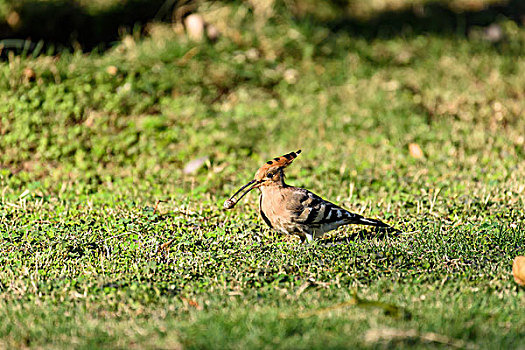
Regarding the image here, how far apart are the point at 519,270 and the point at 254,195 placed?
8.24 feet

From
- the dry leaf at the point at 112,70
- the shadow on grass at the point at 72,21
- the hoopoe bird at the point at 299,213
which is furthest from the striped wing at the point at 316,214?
the shadow on grass at the point at 72,21

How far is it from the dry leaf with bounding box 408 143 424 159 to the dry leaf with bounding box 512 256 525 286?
282 cm

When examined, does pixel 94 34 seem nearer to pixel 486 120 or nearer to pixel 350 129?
pixel 350 129

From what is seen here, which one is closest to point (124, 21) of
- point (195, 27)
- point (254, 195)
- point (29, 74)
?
point (195, 27)

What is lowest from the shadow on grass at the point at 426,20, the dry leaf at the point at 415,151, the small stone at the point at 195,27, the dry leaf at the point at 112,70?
the dry leaf at the point at 415,151

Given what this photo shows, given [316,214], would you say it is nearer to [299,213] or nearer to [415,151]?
[299,213]

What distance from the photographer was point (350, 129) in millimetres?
7309

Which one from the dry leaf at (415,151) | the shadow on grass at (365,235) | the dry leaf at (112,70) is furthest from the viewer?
the dry leaf at (112,70)

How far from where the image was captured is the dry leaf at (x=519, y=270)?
3.99 metres

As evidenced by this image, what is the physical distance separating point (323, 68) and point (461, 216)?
11.3 feet

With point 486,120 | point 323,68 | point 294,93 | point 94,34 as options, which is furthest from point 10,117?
point 486,120

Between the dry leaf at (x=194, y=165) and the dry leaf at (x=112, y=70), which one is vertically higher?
the dry leaf at (x=112, y=70)

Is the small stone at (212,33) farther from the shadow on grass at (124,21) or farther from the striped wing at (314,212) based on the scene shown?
the striped wing at (314,212)

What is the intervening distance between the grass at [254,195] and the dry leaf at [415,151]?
69 mm
